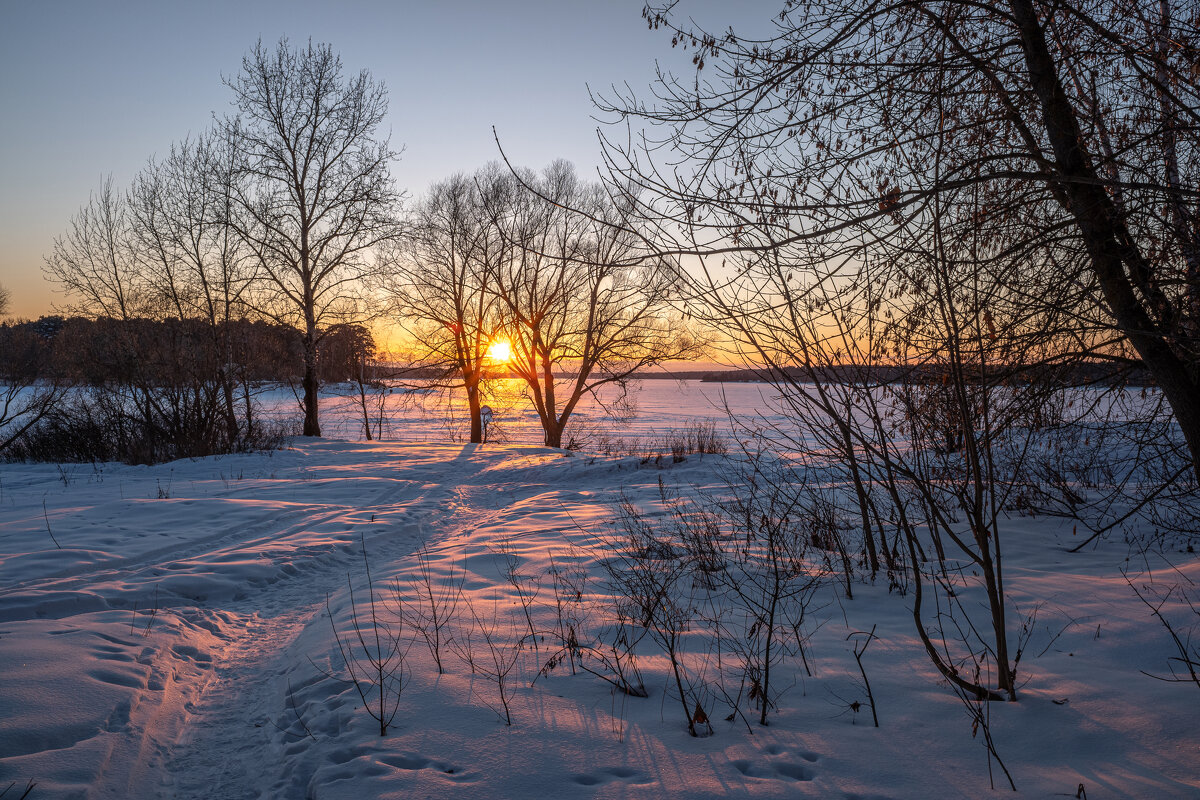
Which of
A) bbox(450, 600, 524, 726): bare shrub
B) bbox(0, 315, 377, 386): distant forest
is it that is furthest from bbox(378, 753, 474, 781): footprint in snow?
bbox(0, 315, 377, 386): distant forest

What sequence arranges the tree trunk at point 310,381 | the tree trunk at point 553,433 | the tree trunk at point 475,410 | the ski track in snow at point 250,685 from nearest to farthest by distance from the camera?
the ski track in snow at point 250,685, the tree trunk at point 310,381, the tree trunk at point 553,433, the tree trunk at point 475,410

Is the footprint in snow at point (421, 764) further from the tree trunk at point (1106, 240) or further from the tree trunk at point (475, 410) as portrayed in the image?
the tree trunk at point (475, 410)

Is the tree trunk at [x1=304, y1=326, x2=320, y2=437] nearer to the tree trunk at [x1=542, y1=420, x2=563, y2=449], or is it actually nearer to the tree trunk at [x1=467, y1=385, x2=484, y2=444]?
the tree trunk at [x1=467, y1=385, x2=484, y2=444]

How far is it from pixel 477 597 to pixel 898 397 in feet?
13.7

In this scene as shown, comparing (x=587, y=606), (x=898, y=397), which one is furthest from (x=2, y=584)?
(x=898, y=397)

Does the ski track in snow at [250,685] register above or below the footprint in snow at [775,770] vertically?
below

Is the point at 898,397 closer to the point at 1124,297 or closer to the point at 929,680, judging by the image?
the point at 1124,297

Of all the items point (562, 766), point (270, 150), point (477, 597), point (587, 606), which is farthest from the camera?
point (270, 150)

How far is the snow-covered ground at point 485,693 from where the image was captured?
2584mm

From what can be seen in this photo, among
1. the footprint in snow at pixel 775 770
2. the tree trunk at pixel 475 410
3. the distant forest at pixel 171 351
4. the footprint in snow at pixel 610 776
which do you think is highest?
the distant forest at pixel 171 351

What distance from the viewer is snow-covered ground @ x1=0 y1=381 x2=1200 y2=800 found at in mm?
2584

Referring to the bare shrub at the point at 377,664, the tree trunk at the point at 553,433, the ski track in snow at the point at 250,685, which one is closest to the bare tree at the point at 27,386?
the ski track in snow at the point at 250,685

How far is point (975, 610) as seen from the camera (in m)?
4.39

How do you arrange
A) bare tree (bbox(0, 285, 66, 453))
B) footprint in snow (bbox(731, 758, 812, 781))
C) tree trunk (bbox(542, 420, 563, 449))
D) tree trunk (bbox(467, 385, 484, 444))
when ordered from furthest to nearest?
tree trunk (bbox(467, 385, 484, 444))
tree trunk (bbox(542, 420, 563, 449))
bare tree (bbox(0, 285, 66, 453))
footprint in snow (bbox(731, 758, 812, 781))
